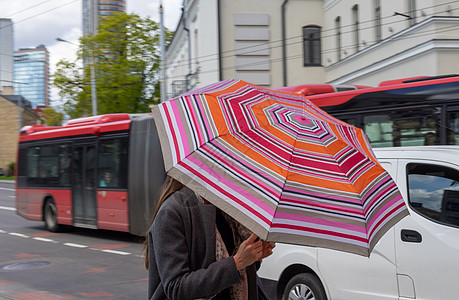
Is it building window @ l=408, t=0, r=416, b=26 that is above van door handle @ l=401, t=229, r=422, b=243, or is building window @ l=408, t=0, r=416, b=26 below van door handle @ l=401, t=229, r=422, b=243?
above

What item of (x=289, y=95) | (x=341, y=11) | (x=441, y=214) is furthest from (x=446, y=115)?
(x=341, y=11)

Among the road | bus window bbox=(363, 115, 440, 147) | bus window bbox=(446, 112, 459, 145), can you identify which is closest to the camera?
the road

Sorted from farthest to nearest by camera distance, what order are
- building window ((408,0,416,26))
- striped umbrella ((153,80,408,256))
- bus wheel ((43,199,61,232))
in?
building window ((408,0,416,26)) < bus wheel ((43,199,61,232)) < striped umbrella ((153,80,408,256))

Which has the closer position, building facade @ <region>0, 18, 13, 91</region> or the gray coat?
the gray coat

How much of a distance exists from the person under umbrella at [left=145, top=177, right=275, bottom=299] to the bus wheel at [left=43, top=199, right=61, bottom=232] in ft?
47.4

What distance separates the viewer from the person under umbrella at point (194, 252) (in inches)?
88.7

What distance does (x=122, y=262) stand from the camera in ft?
36.0

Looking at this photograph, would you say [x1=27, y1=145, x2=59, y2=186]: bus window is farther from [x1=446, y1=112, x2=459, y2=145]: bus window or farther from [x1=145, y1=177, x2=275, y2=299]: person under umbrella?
[x1=145, y1=177, x2=275, y2=299]: person under umbrella

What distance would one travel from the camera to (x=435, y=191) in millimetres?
4965

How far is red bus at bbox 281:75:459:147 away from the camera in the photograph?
9.49 m

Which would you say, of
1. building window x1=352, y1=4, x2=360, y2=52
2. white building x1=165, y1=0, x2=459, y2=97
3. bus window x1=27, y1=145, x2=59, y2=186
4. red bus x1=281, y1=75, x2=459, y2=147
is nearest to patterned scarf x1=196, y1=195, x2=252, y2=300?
red bus x1=281, y1=75, x2=459, y2=147

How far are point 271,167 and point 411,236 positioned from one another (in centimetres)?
305

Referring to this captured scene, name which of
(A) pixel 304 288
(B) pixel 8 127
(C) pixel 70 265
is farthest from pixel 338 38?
(B) pixel 8 127

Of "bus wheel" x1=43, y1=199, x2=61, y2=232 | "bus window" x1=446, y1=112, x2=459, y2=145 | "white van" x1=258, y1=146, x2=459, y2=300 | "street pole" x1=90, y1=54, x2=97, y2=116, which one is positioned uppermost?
"street pole" x1=90, y1=54, x2=97, y2=116
